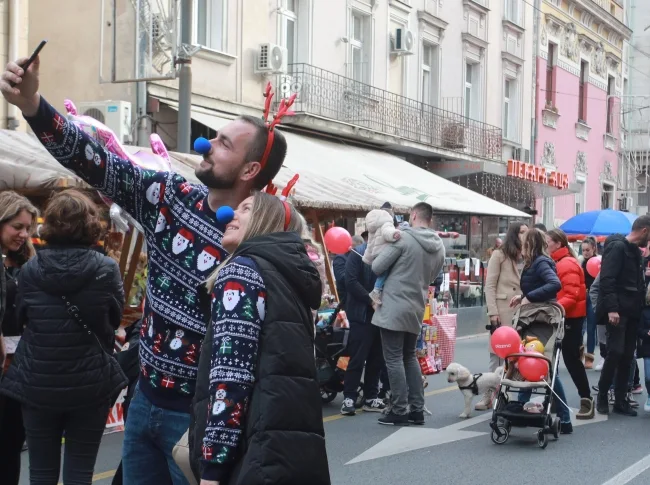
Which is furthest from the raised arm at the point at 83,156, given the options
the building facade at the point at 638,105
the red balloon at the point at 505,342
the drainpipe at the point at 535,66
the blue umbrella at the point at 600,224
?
Result: the building facade at the point at 638,105

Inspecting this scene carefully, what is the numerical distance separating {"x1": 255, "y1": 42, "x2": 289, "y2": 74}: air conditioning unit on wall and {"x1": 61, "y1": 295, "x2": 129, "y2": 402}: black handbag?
13845 millimetres

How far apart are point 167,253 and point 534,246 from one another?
6.27 m

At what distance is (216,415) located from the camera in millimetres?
2953

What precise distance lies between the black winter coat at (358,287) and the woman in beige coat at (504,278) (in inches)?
53.8

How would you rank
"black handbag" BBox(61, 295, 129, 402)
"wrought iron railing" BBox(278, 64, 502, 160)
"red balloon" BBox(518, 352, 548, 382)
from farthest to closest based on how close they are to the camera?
"wrought iron railing" BBox(278, 64, 502, 160), "red balloon" BBox(518, 352, 548, 382), "black handbag" BBox(61, 295, 129, 402)

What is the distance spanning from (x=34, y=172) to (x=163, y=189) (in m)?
6.11

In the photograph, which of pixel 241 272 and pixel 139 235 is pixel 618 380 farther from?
pixel 241 272

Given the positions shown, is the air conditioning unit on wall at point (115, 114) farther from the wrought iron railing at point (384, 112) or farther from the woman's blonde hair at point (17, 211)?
the woman's blonde hair at point (17, 211)

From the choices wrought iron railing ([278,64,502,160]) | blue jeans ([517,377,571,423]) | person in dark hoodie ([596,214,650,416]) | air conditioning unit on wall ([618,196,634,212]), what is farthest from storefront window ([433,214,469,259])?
A: blue jeans ([517,377,571,423])

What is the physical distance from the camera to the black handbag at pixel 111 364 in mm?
4863

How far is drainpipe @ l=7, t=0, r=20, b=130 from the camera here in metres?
12.7

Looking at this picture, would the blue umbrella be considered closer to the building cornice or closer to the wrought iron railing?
the wrought iron railing

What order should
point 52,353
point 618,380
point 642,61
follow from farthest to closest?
1. point 642,61
2. point 618,380
3. point 52,353

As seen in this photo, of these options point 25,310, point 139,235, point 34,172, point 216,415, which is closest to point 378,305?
point 139,235
